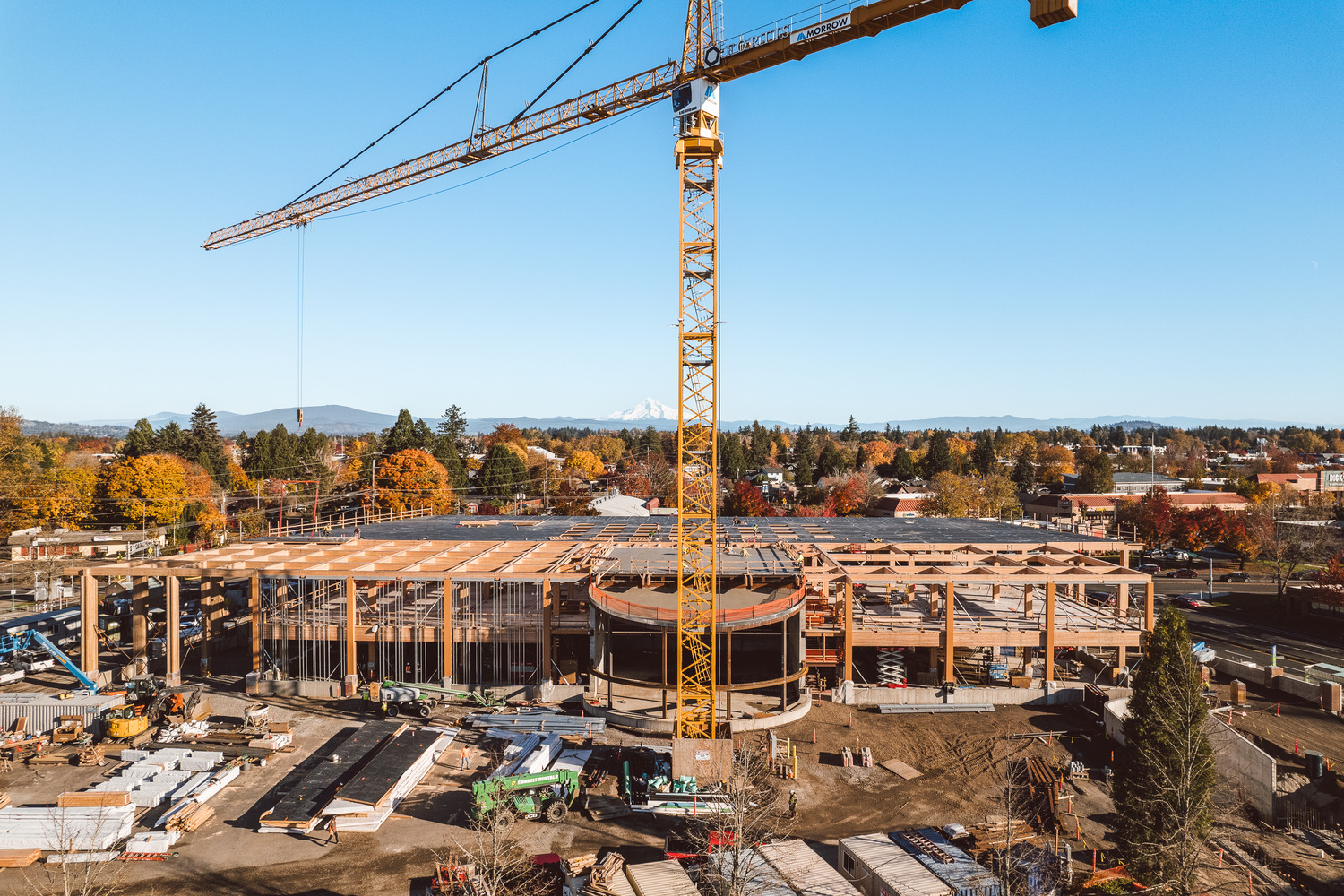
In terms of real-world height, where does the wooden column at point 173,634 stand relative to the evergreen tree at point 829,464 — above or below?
below

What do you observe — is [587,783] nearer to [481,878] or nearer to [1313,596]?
[481,878]

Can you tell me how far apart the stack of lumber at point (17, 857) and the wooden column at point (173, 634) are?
15.8 meters

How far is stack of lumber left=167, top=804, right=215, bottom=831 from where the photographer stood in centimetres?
2256

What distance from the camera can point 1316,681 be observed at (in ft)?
119

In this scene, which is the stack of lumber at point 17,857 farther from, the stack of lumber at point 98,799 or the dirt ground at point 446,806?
the stack of lumber at point 98,799

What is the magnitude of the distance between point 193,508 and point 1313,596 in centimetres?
10117

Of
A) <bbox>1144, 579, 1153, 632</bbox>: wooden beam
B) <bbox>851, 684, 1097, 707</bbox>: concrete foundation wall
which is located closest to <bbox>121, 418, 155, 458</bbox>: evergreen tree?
<bbox>851, 684, 1097, 707</bbox>: concrete foundation wall

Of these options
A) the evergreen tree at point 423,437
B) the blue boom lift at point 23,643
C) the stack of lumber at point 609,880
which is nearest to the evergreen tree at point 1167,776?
the stack of lumber at point 609,880

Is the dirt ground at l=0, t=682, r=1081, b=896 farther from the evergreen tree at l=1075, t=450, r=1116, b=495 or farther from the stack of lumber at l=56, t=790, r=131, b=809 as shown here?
the evergreen tree at l=1075, t=450, r=1116, b=495

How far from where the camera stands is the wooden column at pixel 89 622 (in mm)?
35812

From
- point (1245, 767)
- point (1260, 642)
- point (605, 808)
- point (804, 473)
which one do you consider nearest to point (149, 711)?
point (605, 808)

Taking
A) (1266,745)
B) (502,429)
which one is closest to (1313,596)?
(1266,745)

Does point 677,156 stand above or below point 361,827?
above

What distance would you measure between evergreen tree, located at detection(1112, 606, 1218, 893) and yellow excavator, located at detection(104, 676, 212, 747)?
35124 millimetres
